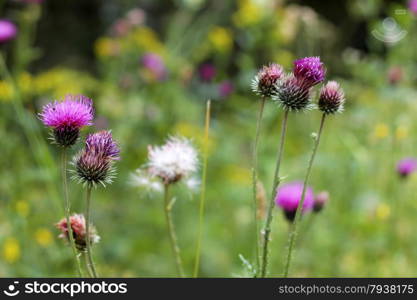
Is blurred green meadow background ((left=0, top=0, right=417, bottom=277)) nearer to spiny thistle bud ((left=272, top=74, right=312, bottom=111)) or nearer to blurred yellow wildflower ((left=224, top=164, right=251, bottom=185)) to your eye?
blurred yellow wildflower ((left=224, top=164, right=251, bottom=185))

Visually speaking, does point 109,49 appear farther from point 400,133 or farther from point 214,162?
point 400,133

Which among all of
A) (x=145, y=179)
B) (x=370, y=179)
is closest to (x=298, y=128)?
(x=370, y=179)

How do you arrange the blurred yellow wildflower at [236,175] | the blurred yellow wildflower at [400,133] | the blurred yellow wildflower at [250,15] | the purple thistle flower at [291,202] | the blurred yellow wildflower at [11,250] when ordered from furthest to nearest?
1. the blurred yellow wildflower at [250,15]
2. the blurred yellow wildflower at [236,175]
3. the blurred yellow wildflower at [400,133]
4. the blurred yellow wildflower at [11,250]
5. the purple thistle flower at [291,202]

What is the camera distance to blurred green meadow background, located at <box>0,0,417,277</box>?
2885 millimetres

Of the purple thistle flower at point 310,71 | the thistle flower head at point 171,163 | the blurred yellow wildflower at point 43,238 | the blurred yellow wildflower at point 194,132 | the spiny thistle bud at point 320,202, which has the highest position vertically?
the blurred yellow wildflower at point 194,132

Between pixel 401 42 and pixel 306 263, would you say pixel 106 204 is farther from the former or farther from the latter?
pixel 401 42

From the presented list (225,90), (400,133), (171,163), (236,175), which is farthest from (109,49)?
(171,163)

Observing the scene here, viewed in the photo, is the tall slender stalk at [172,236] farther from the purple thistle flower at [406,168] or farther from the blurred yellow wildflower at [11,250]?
the purple thistle flower at [406,168]

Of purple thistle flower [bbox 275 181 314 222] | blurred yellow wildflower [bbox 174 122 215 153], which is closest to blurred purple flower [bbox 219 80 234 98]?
blurred yellow wildflower [bbox 174 122 215 153]

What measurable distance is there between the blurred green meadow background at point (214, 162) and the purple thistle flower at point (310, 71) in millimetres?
1306

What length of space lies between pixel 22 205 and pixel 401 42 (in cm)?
240

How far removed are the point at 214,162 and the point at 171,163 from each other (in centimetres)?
241

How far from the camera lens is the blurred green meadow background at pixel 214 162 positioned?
2.88m

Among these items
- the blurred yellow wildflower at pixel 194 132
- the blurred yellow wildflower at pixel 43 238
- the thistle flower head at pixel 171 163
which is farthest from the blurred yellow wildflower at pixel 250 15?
the thistle flower head at pixel 171 163
